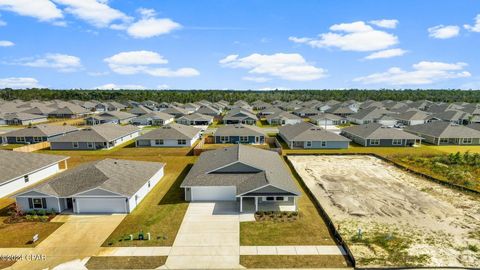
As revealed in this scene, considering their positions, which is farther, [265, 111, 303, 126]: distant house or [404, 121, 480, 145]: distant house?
[265, 111, 303, 126]: distant house

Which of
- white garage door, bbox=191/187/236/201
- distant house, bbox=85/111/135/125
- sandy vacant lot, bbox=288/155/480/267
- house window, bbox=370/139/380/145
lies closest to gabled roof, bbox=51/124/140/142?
distant house, bbox=85/111/135/125

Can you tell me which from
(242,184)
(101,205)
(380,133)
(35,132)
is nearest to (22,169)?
(101,205)

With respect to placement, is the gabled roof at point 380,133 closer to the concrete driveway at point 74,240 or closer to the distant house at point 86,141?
the concrete driveway at point 74,240

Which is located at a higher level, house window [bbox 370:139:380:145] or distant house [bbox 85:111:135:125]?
distant house [bbox 85:111:135:125]

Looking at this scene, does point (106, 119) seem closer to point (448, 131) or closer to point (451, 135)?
point (448, 131)

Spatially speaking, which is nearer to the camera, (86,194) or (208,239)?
(208,239)

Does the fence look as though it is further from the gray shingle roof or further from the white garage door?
the white garage door

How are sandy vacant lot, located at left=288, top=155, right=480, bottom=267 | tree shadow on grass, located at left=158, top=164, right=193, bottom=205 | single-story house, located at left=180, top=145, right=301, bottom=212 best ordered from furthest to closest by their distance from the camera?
tree shadow on grass, located at left=158, top=164, right=193, bottom=205 < single-story house, located at left=180, top=145, right=301, bottom=212 < sandy vacant lot, located at left=288, top=155, right=480, bottom=267

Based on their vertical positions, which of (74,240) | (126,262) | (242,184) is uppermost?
(242,184)
